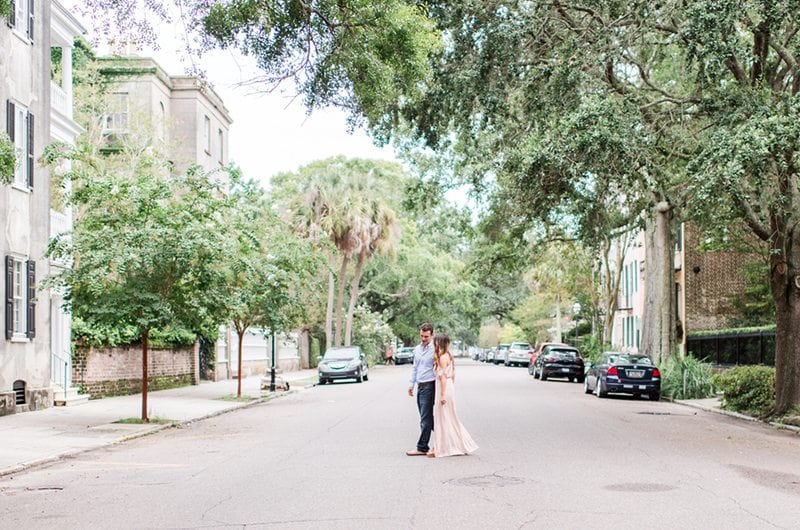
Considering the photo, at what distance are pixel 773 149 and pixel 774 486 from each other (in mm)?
6362

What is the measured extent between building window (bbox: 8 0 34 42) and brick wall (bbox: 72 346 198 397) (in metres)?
8.30

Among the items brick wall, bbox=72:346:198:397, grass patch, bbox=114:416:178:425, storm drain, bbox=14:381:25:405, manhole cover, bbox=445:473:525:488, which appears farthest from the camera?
brick wall, bbox=72:346:198:397

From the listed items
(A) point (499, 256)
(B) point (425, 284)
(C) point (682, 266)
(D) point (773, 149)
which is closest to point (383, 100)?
(D) point (773, 149)

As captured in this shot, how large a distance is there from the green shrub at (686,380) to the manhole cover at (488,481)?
63.3 ft

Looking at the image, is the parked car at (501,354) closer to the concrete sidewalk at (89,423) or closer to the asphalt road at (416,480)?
the concrete sidewalk at (89,423)

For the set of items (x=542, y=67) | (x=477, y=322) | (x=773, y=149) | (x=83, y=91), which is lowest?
(x=477, y=322)

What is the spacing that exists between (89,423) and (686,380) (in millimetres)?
17694

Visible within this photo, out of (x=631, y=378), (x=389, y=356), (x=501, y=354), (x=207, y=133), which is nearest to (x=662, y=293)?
(x=631, y=378)

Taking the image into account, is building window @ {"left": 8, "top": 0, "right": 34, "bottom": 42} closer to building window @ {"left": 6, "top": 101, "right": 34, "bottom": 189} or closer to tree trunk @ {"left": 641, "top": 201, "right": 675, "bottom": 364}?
building window @ {"left": 6, "top": 101, "right": 34, "bottom": 189}

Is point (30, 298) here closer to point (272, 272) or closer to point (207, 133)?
point (272, 272)

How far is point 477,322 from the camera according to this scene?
89125 mm

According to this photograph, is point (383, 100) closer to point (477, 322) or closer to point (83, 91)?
point (83, 91)

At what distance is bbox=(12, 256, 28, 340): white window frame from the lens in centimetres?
2174

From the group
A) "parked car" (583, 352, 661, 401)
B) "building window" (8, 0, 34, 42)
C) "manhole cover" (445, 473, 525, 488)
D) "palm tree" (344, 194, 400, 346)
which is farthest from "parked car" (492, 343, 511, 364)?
"manhole cover" (445, 473, 525, 488)
